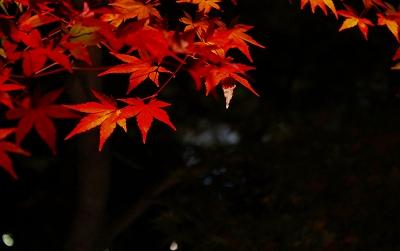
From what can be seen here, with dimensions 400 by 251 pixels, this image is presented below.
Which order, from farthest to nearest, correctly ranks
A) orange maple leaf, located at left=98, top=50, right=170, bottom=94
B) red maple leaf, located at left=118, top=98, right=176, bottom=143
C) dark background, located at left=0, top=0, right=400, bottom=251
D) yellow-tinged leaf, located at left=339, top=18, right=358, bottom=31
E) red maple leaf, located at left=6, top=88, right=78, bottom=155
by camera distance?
dark background, located at left=0, top=0, right=400, bottom=251 → yellow-tinged leaf, located at left=339, top=18, right=358, bottom=31 → red maple leaf, located at left=118, top=98, right=176, bottom=143 → orange maple leaf, located at left=98, top=50, right=170, bottom=94 → red maple leaf, located at left=6, top=88, right=78, bottom=155

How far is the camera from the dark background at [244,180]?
545cm

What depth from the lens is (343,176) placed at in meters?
5.63

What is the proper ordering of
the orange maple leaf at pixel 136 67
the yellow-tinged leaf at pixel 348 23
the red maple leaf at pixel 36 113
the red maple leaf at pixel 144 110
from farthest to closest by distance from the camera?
the yellow-tinged leaf at pixel 348 23
the red maple leaf at pixel 144 110
the orange maple leaf at pixel 136 67
the red maple leaf at pixel 36 113

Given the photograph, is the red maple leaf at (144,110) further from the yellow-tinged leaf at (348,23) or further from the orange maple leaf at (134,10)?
the yellow-tinged leaf at (348,23)

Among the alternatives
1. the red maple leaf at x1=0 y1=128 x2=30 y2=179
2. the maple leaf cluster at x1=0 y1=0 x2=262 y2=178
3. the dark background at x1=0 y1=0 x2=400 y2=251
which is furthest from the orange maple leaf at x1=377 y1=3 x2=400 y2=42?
the dark background at x1=0 y1=0 x2=400 y2=251

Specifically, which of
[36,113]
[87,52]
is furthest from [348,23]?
[36,113]

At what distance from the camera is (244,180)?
5906 mm

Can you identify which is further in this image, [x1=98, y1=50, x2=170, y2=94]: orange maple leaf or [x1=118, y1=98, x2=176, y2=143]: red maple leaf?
[x1=118, y1=98, x2=176, y2=143]: red maple leaf

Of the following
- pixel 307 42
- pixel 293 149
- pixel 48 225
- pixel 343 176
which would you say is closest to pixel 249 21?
pixel 307 42

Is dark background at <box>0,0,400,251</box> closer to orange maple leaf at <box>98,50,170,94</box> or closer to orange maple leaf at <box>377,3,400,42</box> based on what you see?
orange maple leaf at <box>98,50,170,94</box>

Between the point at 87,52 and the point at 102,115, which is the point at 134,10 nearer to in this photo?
the point at 102,115

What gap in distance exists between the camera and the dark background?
215 inches

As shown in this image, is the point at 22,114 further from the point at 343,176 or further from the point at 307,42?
the point at 307,42

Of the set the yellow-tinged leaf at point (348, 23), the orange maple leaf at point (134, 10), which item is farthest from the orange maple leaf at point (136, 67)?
the yellow-tinged leaf at point (348, 23)
